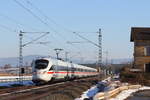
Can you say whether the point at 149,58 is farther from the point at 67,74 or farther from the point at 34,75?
the point at 34,75

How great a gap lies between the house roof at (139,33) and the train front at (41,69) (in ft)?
54.8

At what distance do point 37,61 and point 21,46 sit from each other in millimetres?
2804

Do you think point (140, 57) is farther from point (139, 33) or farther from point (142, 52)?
point (139, 33)

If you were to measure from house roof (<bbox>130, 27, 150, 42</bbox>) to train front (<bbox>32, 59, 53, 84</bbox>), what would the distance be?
16.7 meters

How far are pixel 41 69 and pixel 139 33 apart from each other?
20.1 meters

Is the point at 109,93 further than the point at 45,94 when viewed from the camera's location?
No

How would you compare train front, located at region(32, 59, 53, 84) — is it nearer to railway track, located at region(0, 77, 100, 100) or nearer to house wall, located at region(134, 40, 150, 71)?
railway track, located at region(0, 77, 100, 100)

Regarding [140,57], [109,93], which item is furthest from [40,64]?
[109,93]

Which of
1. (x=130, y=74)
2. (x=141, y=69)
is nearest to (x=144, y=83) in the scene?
(x=130, y=74)

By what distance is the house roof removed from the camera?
60.6 m

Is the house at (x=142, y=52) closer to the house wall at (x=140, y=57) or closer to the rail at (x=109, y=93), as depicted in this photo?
the house wall at (x=140, y=57)

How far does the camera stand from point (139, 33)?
206ft

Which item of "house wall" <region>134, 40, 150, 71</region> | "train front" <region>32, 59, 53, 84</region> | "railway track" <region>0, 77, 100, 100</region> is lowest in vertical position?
"railway track" <region>0, 77, 100, 100</region>

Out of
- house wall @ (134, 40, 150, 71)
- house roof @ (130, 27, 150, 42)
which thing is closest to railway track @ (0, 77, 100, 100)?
house wall @ (134, 40, 150, 71)
